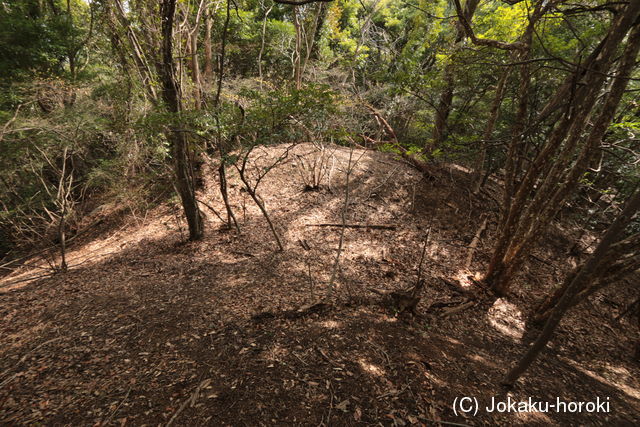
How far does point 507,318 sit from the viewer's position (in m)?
5.73

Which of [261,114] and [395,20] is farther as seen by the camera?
[395,20]

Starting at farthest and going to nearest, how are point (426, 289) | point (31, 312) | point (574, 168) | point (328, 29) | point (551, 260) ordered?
point (328, 29), point (551, 260), point (426, 289), point (31, 312), point (574, 168)

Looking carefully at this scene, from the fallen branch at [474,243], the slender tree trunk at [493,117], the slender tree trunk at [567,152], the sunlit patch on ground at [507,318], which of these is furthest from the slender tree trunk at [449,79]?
the sunlit patch on ground at [507,318]

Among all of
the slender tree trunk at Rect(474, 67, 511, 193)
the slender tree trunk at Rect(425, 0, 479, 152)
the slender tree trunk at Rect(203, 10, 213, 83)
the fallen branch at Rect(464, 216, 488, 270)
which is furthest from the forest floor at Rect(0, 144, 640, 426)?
the slender tree trunk at Rect(203, 10, 213, 83)

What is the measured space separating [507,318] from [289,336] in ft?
16.1

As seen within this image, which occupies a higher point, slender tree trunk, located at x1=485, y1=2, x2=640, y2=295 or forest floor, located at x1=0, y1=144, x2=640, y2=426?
slender tree trunk, located at x1=485, y1=2, x2=640, y2=295

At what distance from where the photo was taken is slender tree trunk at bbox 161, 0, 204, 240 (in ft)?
17.5

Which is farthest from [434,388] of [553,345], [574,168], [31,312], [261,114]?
[31,312]

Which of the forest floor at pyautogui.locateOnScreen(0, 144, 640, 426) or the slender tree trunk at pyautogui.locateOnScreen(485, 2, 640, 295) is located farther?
the slender tree trunk at pyautogui.locateOnScreen(485, 2, 640, 295)

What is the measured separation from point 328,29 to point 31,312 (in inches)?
780

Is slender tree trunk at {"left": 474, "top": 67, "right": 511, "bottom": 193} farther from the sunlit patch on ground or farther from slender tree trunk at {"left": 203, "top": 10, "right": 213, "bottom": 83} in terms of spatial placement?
slender tree trunk at {"left": 203, "top": 10, "right": 213, "bottom": 83}

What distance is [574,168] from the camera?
429 centimetres

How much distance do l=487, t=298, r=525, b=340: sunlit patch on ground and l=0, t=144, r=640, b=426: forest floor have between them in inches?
1.4

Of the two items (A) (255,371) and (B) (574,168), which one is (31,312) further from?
(B) (574,168)
